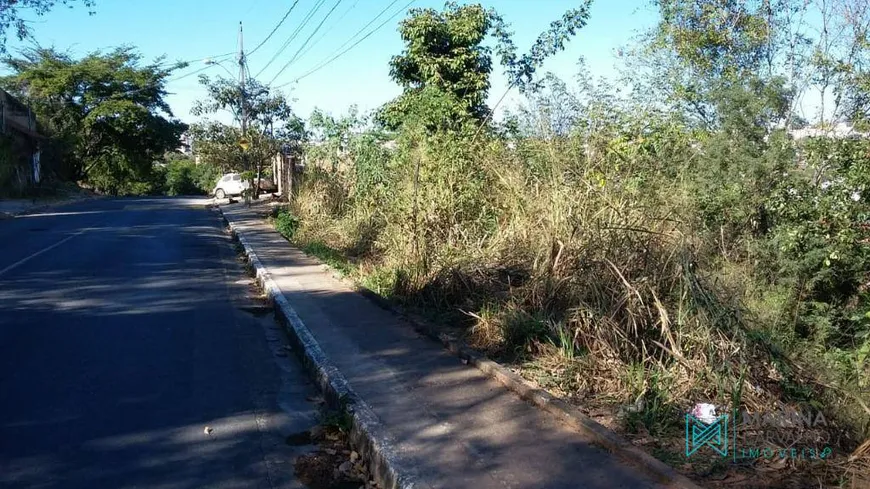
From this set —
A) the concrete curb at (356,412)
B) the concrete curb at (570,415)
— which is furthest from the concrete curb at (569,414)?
the concrete curb at (356,412)

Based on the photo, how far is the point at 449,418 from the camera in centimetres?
522

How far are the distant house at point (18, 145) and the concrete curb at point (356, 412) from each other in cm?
2936

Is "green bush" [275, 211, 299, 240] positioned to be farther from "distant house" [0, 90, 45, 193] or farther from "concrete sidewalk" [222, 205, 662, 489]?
"distant house" [0, 90, 45, 193]

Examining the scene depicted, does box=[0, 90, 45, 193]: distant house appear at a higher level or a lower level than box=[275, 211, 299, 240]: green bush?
higher

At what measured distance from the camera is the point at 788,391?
16.4 ft

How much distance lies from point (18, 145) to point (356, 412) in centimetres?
3886

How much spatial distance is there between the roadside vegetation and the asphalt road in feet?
7.02

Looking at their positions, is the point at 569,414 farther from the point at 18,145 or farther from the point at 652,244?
the point at 18,145

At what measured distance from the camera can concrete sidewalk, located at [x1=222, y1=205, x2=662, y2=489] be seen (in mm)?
4219

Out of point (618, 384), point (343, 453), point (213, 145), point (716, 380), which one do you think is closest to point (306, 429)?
point (343, 453)

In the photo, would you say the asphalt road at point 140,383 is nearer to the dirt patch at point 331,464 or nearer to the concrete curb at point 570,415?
the dirt patch at point 331,464

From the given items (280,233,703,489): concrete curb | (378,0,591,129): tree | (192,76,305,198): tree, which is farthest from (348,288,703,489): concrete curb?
(192,76,305,198): tree

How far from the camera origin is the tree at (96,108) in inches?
1753

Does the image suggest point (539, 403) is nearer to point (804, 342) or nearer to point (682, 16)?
point (804, 342)
